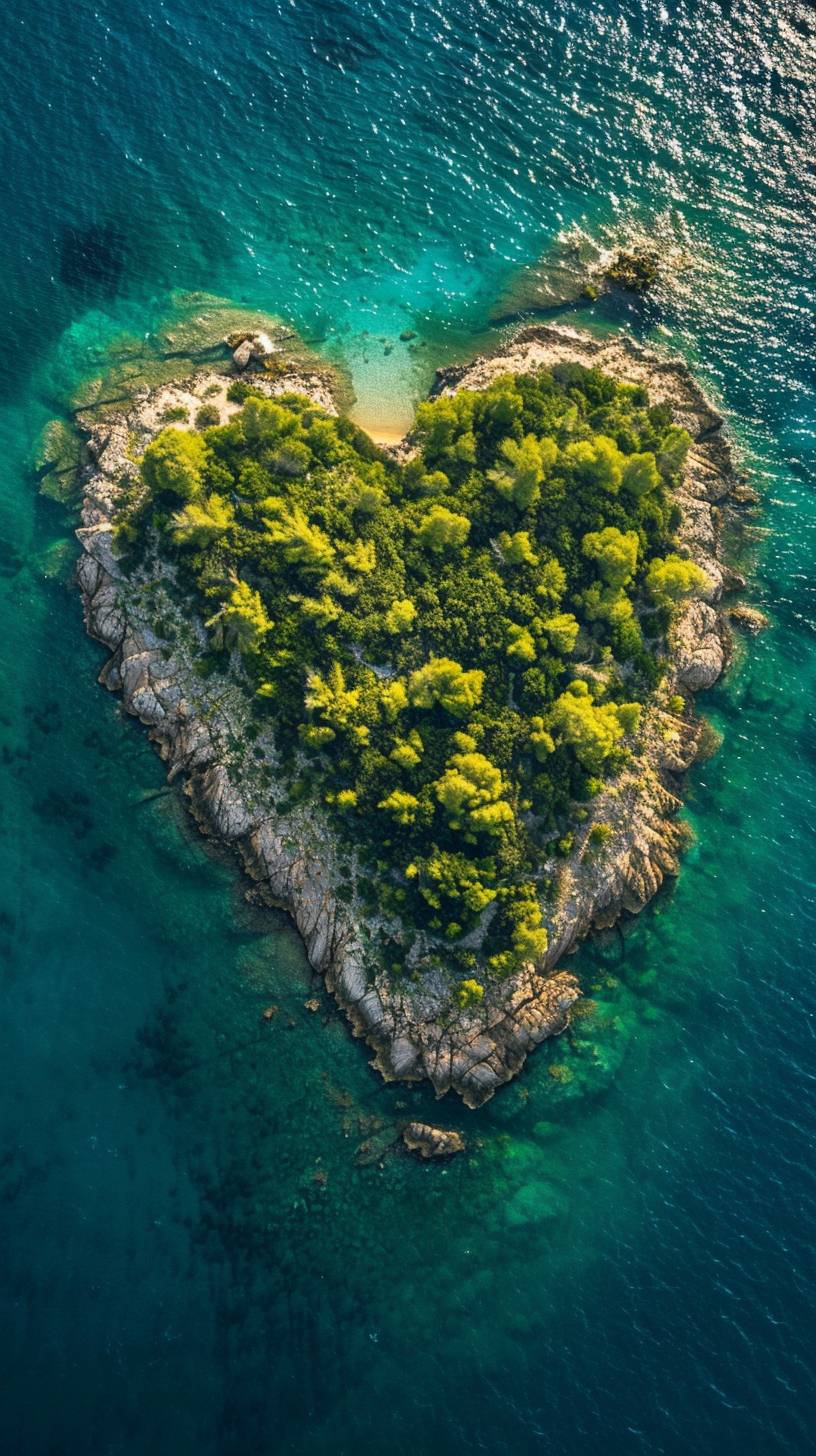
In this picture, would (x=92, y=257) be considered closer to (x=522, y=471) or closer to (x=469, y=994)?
(x=522, y=471)

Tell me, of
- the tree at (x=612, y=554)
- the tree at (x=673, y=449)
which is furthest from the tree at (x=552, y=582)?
the tree at (x=673, y=449)

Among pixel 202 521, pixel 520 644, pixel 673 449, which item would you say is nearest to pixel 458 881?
pixel 520 644

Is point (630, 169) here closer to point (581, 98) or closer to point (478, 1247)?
point (581, 98)

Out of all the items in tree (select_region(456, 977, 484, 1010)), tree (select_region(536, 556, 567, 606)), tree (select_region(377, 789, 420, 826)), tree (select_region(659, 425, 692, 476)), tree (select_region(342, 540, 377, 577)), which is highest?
tree (select_region(659, 425, 692, 476))

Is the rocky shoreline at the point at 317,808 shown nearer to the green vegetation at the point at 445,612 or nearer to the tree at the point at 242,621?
the green vegetation at the point at 445,612

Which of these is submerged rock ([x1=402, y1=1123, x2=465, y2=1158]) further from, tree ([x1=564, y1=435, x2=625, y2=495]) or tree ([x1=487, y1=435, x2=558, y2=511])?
tree ([x1=564, y1=435, x2=625, y2=495])

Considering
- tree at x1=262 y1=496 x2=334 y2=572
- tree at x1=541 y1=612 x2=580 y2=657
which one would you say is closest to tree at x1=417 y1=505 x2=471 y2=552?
tree at x1=262 y1=496 x2=334 y2=572
